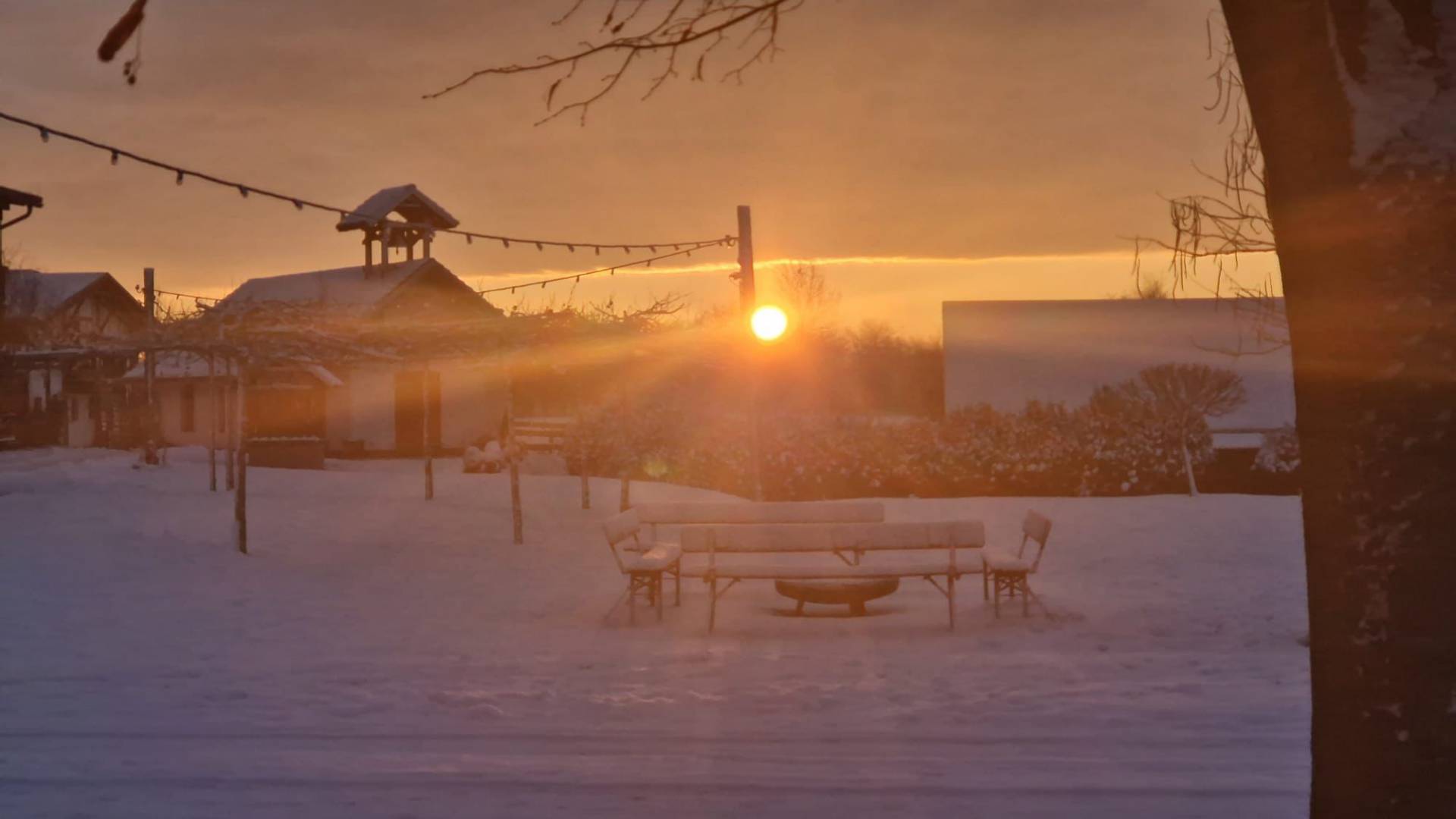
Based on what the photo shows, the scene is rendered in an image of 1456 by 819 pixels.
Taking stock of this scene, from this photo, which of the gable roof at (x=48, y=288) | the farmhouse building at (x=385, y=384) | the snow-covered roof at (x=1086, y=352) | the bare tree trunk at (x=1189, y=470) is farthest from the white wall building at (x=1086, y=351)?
the gable roof at (x=48, y=288)

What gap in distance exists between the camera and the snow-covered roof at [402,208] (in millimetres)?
→ 33656

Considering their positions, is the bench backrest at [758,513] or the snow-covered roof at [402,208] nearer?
the bench backrest at [758,513]

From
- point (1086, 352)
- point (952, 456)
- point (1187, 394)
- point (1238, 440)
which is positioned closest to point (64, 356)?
point (952, 456)

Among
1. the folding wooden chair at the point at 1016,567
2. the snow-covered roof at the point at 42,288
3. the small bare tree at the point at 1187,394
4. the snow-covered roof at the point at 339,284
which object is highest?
the snow-covered roof at the point at 42,288

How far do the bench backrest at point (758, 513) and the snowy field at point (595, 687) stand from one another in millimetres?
819

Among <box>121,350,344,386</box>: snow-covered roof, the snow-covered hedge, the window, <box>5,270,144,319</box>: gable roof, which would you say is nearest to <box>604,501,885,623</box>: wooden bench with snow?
the snow-covered hedge

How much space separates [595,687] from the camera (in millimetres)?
8281

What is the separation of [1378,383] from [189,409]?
128 feet

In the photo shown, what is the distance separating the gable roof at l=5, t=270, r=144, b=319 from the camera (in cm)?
4641

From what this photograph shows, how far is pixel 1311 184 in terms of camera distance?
312cm

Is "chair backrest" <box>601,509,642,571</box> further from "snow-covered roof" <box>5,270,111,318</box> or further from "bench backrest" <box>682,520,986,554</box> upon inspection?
"snow-covered roof" <box>5,270,111,318</box>

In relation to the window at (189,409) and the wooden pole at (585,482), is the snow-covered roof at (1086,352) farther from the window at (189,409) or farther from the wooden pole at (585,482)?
the window at (189,409)

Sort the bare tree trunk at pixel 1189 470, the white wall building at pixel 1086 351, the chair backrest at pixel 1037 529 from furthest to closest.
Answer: the white wall building at pixel 1086 351 → the bare tree trunk at pixel 1189 470 → the chair backrest at pixel 1037 529

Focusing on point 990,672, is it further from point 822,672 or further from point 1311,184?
point 1311,184
